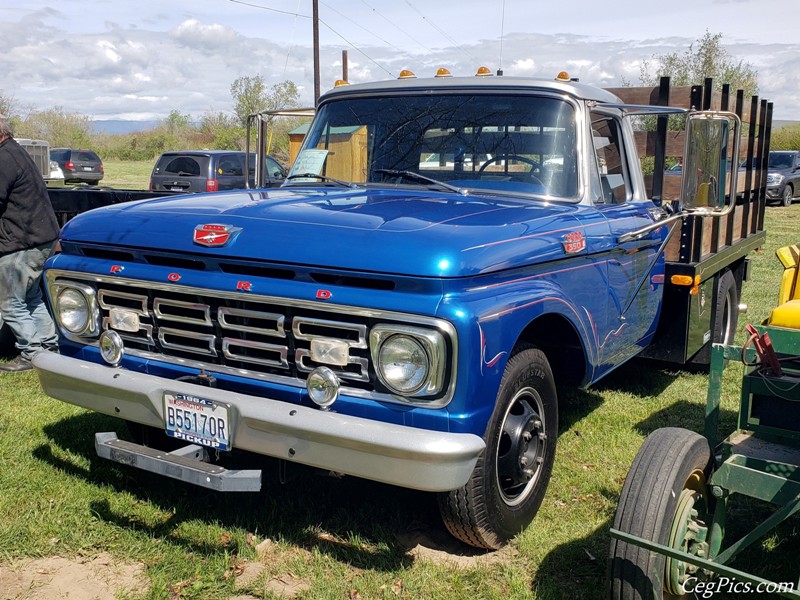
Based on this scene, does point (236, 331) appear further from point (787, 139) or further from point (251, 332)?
point (787, 139)

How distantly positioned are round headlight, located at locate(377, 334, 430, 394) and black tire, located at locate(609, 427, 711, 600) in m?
0.84

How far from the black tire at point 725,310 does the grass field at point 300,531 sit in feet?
6.41

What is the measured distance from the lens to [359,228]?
3.19 m

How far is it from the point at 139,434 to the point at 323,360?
6.18 feet

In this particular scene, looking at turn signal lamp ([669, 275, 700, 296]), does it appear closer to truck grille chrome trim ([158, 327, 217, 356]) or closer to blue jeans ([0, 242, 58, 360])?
truck grille chrome trim ([158, 327, 217, 356])

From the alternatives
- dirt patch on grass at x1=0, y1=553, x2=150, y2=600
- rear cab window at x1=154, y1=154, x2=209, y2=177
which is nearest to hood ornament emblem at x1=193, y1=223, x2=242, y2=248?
dirt patch on grass at x1=0, y1=553, x2=150, y2=600

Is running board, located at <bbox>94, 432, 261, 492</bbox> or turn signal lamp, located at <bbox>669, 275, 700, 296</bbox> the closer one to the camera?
running board, located at <bbox>94, 432, 261, 492</bbox>

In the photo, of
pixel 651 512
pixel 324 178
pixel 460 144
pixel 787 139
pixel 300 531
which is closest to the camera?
pixel 651 512

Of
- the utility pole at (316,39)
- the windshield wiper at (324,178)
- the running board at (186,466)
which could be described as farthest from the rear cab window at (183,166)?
the running board at (186,466)

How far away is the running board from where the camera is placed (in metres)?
3.14

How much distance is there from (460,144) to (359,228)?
4.36ft

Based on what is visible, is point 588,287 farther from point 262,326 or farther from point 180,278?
point 180,278

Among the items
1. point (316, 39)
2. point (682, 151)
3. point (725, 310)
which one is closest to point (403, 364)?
point (682, 151)

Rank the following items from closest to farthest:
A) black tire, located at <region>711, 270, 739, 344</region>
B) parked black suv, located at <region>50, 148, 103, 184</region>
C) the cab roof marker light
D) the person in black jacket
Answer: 1. the cab roof marker light
2. the person in black jacket
3. black tire, located at <region>711, 270, 739, 344</region>
4. parked black suv, located at <region>50, 148, 103, 184</region>
